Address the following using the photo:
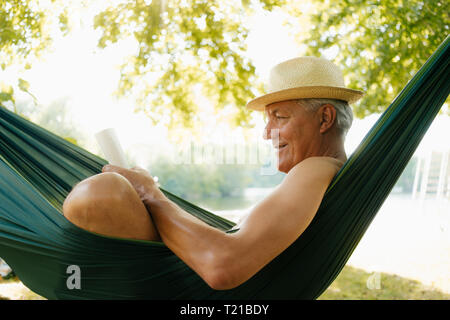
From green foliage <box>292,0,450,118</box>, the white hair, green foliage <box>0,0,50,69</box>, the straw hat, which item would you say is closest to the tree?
green foliage <box>0,0,50,69</box>

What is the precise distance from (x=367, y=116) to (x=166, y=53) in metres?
2.56

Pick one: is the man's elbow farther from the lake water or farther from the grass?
the grass

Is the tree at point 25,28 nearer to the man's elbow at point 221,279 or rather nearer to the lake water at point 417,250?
the lake water at point 417,250

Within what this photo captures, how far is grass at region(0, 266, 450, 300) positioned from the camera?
3968 mm

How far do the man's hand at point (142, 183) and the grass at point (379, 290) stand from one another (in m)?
3.11

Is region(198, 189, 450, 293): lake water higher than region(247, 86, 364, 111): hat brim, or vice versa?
region(247, 86, 364, 111): hat brim

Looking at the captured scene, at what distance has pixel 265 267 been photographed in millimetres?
1204

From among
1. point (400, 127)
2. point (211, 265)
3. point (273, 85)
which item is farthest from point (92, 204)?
point (400, 127)

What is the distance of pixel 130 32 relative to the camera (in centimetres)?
424

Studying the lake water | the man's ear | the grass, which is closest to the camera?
the man's ear

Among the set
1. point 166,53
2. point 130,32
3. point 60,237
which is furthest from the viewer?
point 166,53

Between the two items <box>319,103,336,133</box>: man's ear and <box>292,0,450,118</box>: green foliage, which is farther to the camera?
<box>292,0,450,118</box>: green foliage

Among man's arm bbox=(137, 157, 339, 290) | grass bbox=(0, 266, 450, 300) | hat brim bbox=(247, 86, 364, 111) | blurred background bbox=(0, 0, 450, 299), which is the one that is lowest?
grass bbox=(0, 266, 450, 300)
